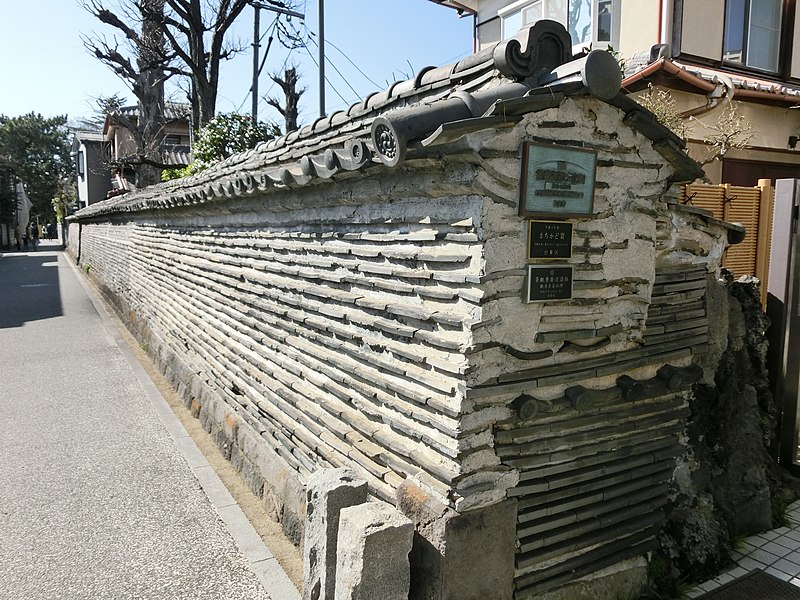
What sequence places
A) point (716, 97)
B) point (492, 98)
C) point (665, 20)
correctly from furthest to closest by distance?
point (665, 20) → point (716, 97) → point (492, 98)

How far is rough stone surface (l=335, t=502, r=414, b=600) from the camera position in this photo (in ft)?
10.3

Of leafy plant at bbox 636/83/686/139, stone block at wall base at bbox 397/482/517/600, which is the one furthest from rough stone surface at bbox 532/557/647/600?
leafy plant at bbox 636/83/686/139

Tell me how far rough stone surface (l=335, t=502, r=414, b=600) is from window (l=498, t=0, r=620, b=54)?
29.5 feet

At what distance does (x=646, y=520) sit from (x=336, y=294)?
2749 mm

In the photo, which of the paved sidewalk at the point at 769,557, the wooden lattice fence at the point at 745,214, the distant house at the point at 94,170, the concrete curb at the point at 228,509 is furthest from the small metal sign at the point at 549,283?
the distant house at the point at 94,170

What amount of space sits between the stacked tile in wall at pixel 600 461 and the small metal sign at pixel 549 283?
1.56 ft

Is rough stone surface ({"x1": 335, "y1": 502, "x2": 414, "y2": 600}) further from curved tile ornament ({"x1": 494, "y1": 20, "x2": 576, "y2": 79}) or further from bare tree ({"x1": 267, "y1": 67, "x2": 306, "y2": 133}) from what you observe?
bare tree ({"x1": 267, "y1": 67, "x2": 306, "y2": 133})

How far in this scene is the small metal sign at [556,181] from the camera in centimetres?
315

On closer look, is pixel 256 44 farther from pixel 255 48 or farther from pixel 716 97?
pixel 716 97

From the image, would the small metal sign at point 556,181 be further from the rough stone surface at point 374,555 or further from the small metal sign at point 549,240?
the rough stone surface at point 374,555

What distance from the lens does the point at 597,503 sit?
3.80m

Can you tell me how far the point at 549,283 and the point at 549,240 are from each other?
25 cm

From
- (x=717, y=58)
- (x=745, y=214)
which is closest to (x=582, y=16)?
(x=717, y=58)

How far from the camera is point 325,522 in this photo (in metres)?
3.58
